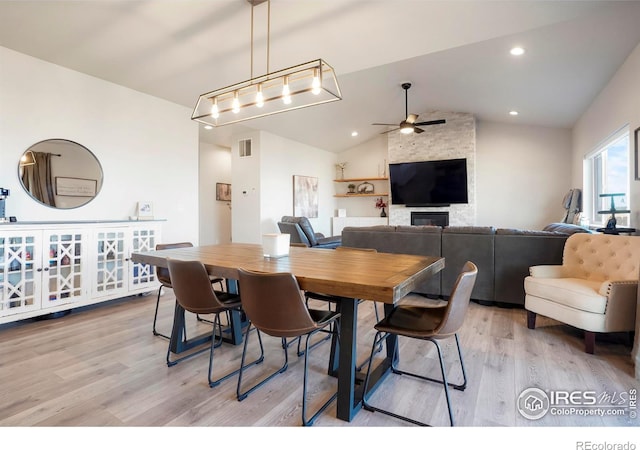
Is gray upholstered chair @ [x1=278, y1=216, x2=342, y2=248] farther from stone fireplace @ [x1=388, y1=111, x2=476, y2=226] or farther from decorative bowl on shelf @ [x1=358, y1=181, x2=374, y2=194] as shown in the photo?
decorative bowl on shelf @ [x1=358, y1=181, x2=374, y2=194]

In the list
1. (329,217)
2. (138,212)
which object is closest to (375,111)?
(329,217)

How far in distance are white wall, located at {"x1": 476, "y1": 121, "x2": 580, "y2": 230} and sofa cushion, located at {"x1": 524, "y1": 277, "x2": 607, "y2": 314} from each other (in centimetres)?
482

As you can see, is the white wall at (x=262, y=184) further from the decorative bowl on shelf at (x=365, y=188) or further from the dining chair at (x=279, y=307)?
the dining chair at (x=279, y=307)

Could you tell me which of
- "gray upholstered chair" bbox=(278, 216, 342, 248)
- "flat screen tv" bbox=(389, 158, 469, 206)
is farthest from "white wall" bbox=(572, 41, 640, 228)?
"gray upholstered chair" bbox=(278, 216, 342, 248)

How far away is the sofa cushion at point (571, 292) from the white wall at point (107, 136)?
4.48 meters

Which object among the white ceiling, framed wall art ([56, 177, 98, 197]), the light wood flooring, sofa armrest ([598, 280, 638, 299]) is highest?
the white ceiling

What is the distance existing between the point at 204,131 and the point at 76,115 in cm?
302

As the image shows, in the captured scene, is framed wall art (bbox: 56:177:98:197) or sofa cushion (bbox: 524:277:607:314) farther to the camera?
framed wall art (bbox: 56:177:98:197)

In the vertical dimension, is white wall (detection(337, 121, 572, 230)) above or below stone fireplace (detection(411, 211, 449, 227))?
above

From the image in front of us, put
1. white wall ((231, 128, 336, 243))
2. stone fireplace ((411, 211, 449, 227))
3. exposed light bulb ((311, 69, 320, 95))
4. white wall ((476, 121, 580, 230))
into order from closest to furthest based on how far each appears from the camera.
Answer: exposed light bulb ((311, 69, 320, 95)), white wall ((231, 128, 336, 243)), white wall ((476, 121, 580, 230)), stone fireplace ((411, 211, 449, 227))

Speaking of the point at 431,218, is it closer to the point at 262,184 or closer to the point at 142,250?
the point at 262,184

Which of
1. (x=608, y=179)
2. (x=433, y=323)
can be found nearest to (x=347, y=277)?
(x=433, y=323)

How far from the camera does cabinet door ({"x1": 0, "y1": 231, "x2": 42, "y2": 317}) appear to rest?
9.67 ft
